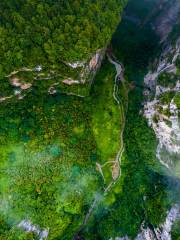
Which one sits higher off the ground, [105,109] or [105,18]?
[105,18]

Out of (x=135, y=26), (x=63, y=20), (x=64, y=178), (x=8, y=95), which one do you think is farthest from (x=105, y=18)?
(x=64, y=178)

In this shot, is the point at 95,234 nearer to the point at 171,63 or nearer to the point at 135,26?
the point at 171,63

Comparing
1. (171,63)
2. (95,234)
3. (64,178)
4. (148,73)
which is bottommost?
(95,234)

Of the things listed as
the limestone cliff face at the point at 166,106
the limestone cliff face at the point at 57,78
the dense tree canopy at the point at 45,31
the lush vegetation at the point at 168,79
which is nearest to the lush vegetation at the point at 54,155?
the limestone cliff face at the point at 57,78

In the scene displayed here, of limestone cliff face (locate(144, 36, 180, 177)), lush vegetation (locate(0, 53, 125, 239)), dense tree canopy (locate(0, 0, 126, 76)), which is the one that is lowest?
lush vegetation (locate(0, 53, 125, 239))

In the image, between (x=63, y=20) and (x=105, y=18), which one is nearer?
(x=63, y=20)

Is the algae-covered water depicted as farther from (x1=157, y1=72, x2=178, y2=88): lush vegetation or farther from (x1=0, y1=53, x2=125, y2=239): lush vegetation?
(x1=157, y1=72, x2=178, y2=88): lush vegetation

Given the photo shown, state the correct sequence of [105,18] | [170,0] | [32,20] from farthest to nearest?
[170,0] → [105,18] → [32,20]

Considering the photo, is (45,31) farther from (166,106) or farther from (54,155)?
(166,106)

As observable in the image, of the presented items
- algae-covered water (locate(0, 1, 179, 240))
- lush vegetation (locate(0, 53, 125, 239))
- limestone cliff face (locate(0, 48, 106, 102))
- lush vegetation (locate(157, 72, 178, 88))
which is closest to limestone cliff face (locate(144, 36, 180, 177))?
lush vegetation (locate(157, 72, 178, 88))
